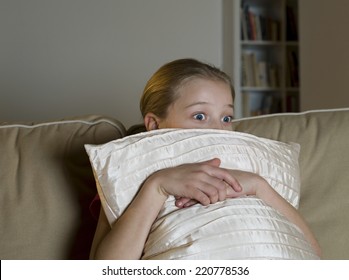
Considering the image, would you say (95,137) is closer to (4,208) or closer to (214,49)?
(4,208)

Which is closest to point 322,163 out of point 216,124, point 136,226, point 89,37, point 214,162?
point 216,124

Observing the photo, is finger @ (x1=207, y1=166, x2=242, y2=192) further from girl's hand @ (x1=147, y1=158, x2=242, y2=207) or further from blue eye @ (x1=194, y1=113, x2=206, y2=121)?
blue eye @ (x1=194, y1=113, x2=206, y2=121)

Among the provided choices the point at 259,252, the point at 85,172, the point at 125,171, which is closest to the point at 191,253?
the point at 259,252

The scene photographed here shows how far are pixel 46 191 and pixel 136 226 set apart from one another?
368 mm

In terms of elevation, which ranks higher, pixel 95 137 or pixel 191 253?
pixel 95 137

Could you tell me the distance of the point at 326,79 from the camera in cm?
370

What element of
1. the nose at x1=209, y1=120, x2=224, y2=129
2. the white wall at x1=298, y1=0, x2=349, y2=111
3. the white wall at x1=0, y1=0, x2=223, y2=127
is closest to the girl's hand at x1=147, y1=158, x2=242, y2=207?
the nose at x1=209, y1=120, x2=224, y2=129

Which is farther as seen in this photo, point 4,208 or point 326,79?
point 326,79

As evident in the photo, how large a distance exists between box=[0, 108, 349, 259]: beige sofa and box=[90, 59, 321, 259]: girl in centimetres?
15

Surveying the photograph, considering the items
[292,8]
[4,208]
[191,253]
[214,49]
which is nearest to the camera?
[191,253]

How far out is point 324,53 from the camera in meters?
3.74

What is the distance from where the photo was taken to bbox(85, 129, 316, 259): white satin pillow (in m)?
1.05
